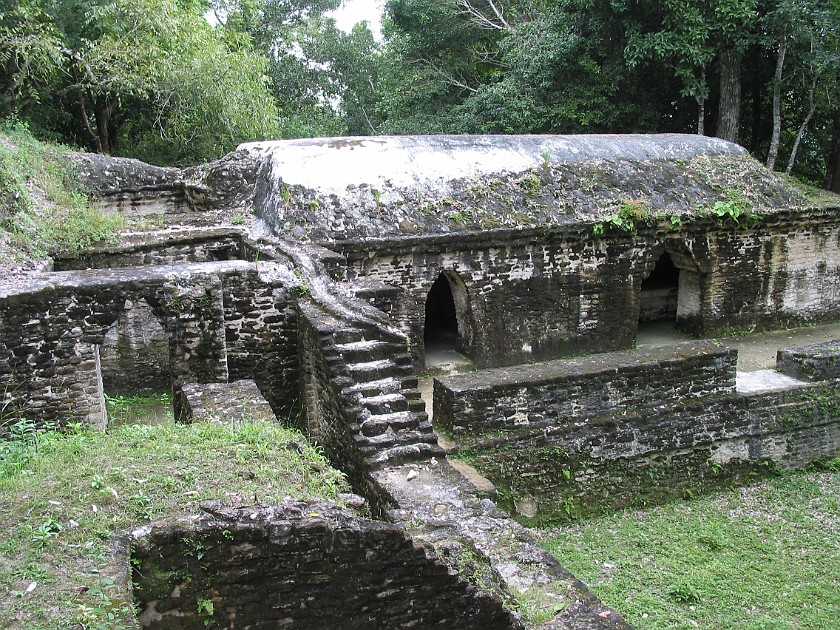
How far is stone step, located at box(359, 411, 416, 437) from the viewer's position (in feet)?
20.1

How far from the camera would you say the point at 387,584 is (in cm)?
417

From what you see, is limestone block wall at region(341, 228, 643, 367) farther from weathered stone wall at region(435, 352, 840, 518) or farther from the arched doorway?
weathered stone wall at region(435, 352, 840, 518)

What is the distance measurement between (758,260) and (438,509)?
913 centimetres

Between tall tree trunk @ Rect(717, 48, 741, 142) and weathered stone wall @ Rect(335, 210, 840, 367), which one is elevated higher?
tall tree trunk @ Rect(717, 48, 741, 142)

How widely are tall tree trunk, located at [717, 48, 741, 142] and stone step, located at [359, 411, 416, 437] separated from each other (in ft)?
48.6

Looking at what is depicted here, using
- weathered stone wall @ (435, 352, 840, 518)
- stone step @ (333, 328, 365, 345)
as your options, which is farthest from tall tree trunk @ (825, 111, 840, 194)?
stone step @ (333, 328, 365, 345)

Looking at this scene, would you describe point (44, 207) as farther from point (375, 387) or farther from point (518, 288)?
point (375, 387)

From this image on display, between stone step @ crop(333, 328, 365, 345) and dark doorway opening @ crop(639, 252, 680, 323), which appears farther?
dark doorway opening @ crop(639, 252, 680, 323)

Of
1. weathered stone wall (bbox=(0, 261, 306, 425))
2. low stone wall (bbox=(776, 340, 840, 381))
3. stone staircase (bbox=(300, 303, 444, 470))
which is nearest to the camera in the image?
stone staircase (bbox=(300, 303, 444, 470))

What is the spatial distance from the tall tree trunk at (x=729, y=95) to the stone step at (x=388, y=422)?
14.8 metres

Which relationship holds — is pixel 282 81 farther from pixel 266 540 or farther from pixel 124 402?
pixel 266 540

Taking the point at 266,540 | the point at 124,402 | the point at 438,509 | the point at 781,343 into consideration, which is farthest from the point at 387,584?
the point at 781,343

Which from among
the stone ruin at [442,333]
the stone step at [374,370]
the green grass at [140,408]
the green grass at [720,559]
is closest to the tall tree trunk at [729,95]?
the stone ruin at [442,333]

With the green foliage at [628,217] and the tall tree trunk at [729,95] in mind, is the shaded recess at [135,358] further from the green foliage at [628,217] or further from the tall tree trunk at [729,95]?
the tall tree trunk at [729,95]
